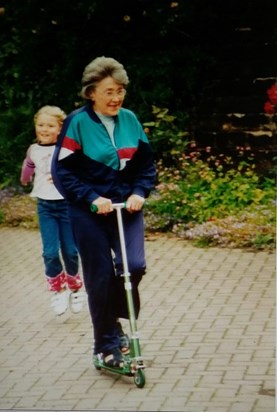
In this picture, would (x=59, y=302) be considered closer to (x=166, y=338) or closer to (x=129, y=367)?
(x=166, y=338)

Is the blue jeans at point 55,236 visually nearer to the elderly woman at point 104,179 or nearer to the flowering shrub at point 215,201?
the elderly woman at point 104,179

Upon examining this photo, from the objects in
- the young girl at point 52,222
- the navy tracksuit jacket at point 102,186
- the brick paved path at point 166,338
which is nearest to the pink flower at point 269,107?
the brick paved path at point 166,338

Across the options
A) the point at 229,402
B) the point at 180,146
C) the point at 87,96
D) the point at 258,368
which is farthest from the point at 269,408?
the point at 180,146

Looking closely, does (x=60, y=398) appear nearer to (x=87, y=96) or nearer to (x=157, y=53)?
(x=87, y=96)

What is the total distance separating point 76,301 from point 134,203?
1220 millimetres

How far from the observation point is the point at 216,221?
21.6 feet

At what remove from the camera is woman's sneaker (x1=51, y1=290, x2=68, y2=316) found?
5.19 meters

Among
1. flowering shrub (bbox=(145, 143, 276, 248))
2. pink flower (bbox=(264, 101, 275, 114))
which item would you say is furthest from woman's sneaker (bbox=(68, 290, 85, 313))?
pink flower (bbox=(264, 101, 275, 114))

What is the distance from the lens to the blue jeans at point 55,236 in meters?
5.14

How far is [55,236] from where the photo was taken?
5176 millimetres

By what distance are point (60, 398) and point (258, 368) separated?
36.1 inches

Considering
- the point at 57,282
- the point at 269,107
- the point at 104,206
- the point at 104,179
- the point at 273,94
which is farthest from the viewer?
the point at 269,107

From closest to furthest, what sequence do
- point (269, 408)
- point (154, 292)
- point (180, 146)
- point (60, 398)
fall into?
point (269, 408) < point (60, 398) < point (154, 292) < point (180, 146)

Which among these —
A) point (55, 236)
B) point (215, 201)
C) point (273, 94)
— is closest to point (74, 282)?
point (55, 236)
